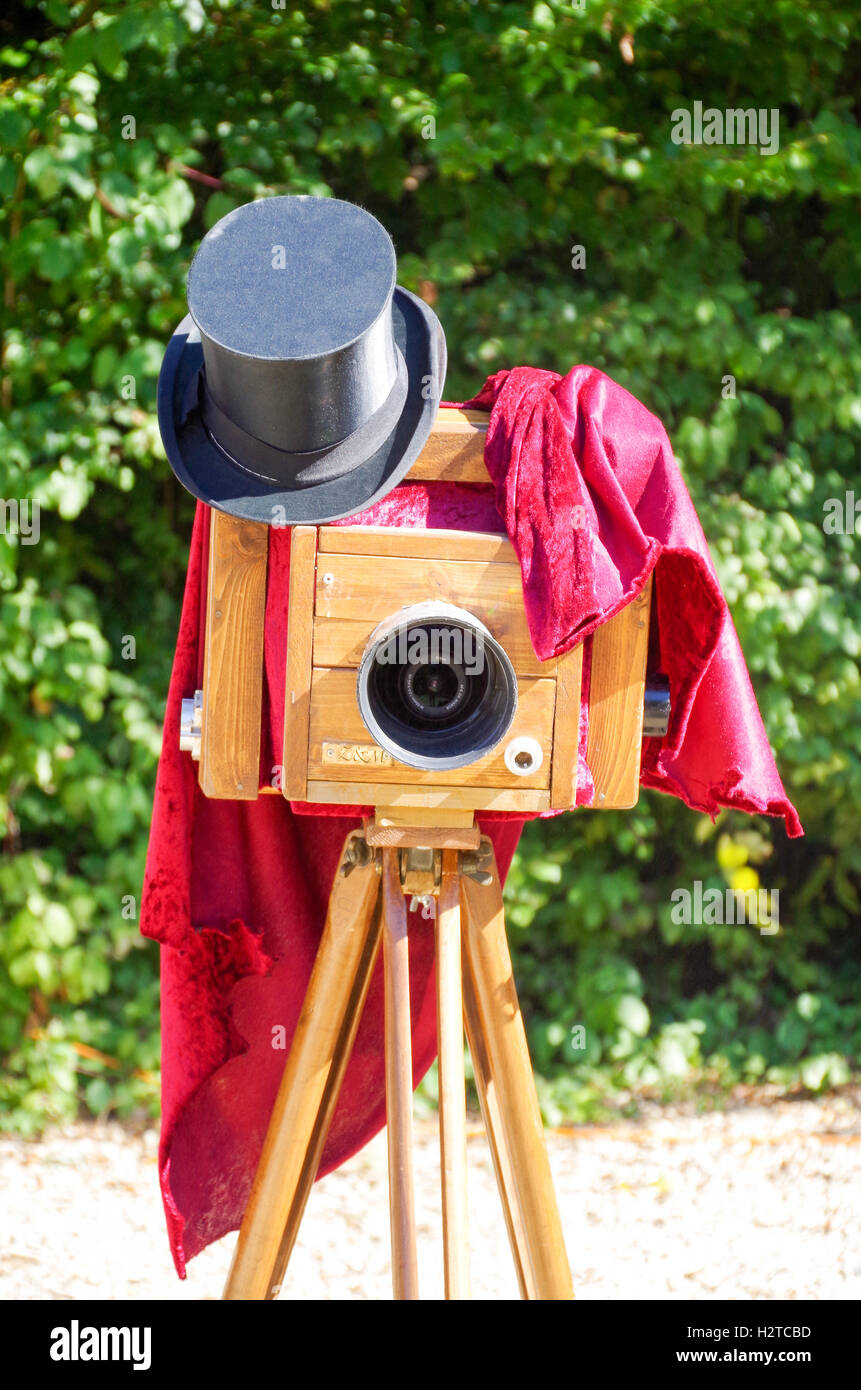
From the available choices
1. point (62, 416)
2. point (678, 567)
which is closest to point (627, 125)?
point (62, 416)

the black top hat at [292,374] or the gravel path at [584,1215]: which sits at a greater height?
the black top hat at [292,374]

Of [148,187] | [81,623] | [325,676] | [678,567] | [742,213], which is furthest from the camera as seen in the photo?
[742,213]

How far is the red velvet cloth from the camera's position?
1307 mm

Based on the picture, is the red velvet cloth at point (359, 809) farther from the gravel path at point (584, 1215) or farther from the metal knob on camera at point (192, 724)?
the gravel path at point (584, 1215)

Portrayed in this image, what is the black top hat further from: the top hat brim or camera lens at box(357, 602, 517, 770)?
camera lens at box(357, 602, 517, 770)

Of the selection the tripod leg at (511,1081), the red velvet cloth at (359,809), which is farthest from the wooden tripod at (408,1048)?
the red velvet cloth at (359,809)

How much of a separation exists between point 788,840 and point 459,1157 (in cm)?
193

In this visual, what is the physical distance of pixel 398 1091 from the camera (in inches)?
53.4

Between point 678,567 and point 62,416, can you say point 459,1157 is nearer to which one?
point 678,567

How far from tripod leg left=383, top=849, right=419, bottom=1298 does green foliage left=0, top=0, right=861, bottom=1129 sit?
1.30 m

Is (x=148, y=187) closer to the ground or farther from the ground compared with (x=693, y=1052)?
farther from the ground

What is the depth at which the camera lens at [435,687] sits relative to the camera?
1.23m

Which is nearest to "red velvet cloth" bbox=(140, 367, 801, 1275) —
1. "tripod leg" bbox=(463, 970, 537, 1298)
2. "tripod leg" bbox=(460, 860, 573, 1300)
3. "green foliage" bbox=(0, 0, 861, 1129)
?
"tripod leg" bbox=(460, 860, 573, 1300)

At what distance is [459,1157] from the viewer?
1325mm
